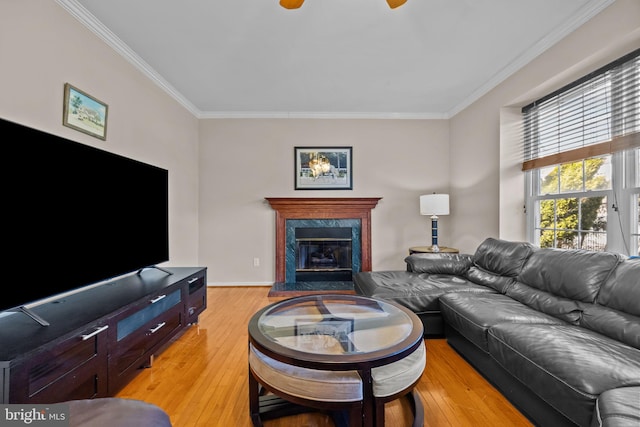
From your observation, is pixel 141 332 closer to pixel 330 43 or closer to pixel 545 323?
pixel 545 323

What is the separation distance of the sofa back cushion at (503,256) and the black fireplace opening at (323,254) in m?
1.83

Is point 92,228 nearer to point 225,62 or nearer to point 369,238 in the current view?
point 225,62

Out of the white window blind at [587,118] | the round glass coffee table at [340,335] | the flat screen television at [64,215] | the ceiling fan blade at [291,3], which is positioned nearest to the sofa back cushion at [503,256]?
the white window blind at [587,118]

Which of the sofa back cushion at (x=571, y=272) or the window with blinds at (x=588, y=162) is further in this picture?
the window with blinds at (x=588, y=162)

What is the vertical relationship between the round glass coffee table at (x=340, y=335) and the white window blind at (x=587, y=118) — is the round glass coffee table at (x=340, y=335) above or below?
below

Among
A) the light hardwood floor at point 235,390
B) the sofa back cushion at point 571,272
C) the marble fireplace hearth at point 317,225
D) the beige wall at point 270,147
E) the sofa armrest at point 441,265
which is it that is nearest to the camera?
the light hardwood floor at point 235,390

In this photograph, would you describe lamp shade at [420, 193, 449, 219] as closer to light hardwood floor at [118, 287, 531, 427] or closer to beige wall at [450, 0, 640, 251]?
beige wall at [450, 0, 640, 251]

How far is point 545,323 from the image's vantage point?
173 centimetres

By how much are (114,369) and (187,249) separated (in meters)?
2.27

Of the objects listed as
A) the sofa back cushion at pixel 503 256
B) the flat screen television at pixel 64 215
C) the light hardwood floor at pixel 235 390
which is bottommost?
the light hardwood floor at pixel 235 390

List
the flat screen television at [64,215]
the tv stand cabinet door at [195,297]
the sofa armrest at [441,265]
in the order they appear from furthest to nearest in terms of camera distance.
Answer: the sofa armrest at [441,265]
the tv stand cabinet door at [195,297]
the flat screen television at [64,215]

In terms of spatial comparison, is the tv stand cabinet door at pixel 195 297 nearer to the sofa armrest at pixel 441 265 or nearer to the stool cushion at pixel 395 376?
the stool cushion at pixel 395 376

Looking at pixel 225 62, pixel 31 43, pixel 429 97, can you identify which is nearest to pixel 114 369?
pixel 31 43

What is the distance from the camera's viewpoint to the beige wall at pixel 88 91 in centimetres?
167
